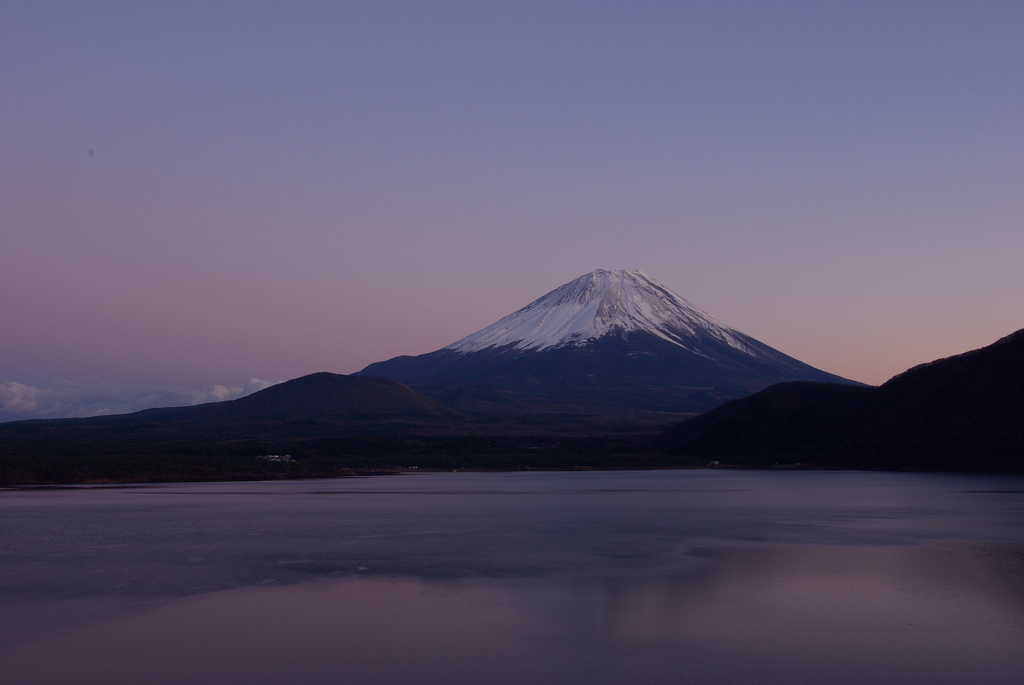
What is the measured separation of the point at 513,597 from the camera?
20281mm

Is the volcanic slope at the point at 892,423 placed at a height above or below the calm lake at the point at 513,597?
above

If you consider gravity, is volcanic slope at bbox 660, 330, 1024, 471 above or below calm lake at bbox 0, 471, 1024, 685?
above

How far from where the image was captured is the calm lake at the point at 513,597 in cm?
1459

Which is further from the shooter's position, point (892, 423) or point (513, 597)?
point (892, 423)

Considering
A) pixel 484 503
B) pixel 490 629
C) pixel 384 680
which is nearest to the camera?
pixel 384 680

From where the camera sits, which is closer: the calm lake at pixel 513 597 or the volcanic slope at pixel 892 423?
the calm lake at pixel 513 597

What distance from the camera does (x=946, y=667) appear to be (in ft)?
46.9

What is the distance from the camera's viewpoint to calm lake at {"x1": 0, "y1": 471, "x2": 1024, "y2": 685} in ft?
47.9

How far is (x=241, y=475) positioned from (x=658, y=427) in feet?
300

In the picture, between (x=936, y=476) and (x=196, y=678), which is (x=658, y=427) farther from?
(x=196, y=678)

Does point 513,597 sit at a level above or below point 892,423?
below

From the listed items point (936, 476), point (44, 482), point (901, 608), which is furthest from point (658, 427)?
point (901, 608)

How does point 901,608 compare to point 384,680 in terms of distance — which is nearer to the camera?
point 384,680

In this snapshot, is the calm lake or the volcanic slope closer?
the calm lake
